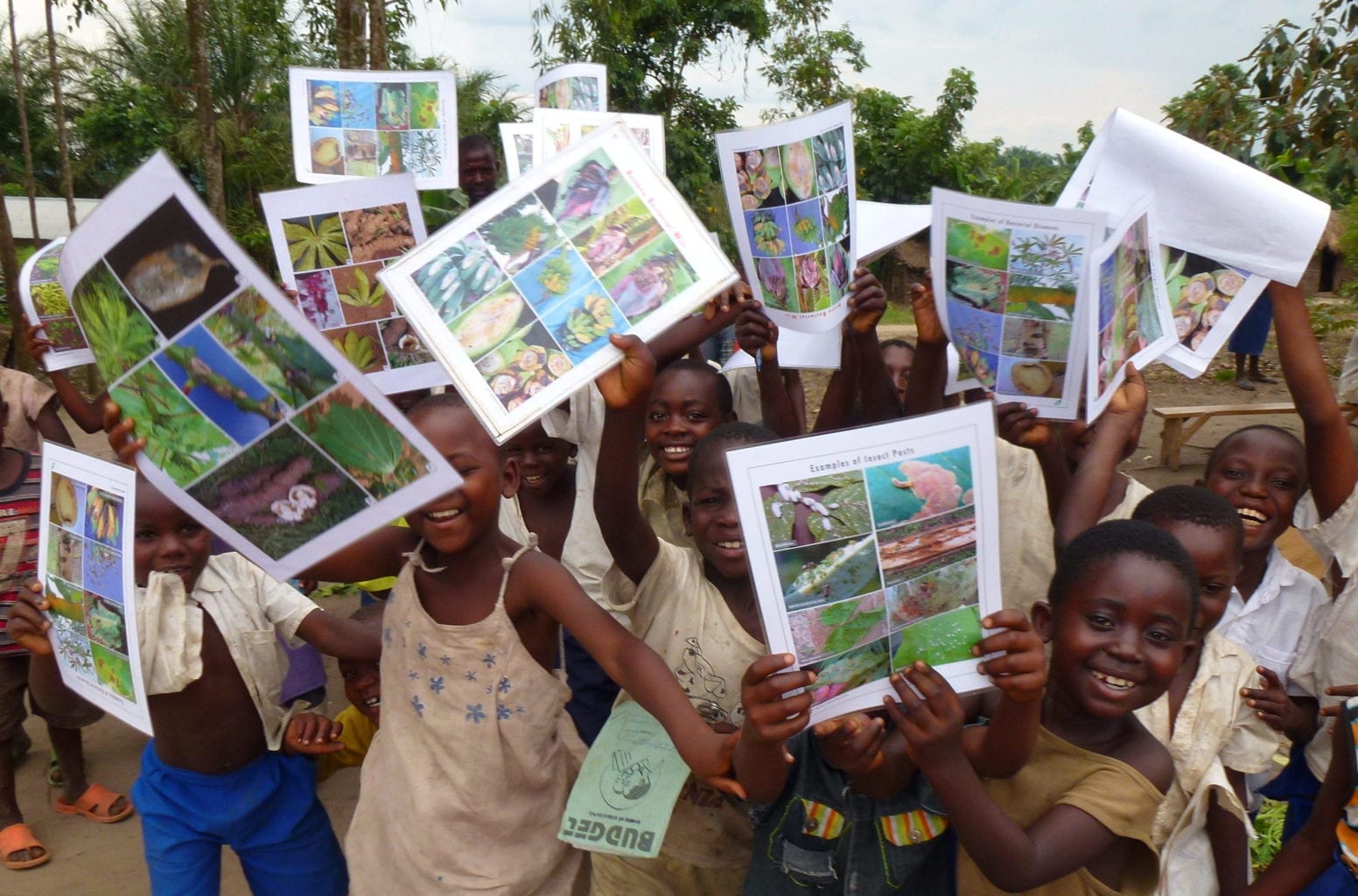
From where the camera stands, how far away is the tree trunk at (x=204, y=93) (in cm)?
659

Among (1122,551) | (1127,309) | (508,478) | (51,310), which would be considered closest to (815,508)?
(1122,551)

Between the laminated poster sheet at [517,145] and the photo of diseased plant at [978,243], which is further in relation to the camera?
the laminated poster sheet at [517,145]

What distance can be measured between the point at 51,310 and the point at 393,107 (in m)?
1.27

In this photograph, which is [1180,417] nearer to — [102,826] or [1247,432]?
[1247,432]

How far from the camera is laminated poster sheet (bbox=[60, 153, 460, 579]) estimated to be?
52.9 inches

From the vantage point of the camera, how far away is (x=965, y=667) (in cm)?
143

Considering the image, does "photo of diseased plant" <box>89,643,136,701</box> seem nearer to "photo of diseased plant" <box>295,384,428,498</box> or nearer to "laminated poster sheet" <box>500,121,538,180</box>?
"photo of diseased plant" <box>295,384,428,498</box>

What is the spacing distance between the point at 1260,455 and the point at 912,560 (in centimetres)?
126

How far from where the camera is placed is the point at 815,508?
4.43 ft

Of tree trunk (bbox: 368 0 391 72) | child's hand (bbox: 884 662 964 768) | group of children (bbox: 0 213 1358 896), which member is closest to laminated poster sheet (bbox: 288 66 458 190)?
group of children (bbox: 0 213 1358 896)

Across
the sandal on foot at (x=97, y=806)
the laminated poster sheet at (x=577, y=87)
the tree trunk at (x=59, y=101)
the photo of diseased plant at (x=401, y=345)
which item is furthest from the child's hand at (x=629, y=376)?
the tree trunk at (x=59, y=101)

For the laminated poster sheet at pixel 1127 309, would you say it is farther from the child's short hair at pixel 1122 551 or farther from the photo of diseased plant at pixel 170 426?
the photo of diseased plant at pixel 170 426

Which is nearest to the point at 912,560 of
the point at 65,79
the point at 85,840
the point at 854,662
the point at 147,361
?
the point at 854,662

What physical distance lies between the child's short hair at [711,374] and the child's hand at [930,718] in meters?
1.13
